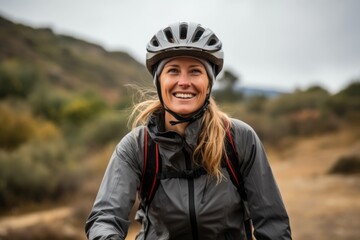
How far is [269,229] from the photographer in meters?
2.33

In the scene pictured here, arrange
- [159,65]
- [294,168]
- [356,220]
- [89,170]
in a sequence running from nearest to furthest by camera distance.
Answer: [159,65], [356,220], [89,170], [294,168]

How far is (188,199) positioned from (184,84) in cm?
71

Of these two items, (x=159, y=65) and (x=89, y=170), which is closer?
(x=159, y=65)

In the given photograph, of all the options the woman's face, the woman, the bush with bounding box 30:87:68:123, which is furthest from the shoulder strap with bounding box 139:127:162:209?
the bush with bounding box 30:87:68:123

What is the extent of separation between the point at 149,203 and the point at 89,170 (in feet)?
42.5

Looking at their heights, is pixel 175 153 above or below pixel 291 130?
below

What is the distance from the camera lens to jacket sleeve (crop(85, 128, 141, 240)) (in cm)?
228

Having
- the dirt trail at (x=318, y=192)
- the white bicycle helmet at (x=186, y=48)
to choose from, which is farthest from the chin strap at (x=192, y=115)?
the dirt trail at (x=318, y=192)

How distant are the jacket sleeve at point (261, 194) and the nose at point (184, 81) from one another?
0.46 meters

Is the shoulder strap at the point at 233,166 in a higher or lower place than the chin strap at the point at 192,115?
lower

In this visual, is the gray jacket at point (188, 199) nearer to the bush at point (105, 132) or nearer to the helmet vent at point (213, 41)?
the helmet vent at point (213, 41)

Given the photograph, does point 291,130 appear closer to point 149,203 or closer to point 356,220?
point 356,220

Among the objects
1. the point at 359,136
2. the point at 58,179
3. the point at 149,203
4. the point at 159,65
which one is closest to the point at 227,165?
the point at 149,203

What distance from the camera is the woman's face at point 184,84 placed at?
256cm
